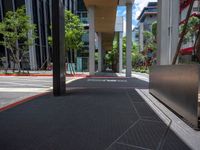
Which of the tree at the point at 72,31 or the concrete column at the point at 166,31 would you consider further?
the tree at the point at 72,31

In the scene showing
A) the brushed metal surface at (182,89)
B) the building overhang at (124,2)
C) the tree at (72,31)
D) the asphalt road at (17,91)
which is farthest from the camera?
the tree at (72,31)

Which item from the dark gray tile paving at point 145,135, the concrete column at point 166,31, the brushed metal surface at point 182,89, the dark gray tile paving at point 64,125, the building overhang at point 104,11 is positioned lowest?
the dark gray tile paving at point 145,135

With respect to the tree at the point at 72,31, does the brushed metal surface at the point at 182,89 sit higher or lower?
lower

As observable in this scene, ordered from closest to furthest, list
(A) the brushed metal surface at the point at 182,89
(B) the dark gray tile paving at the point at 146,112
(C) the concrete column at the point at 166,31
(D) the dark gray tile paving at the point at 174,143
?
(D) the dark gray tile paving at the point at 174,143 < (A) the brushed metal surface at the point at 182,89 < (B) the dark gray tile paving at the point at 146,112 < (C) the concrete column at the point at 166,31

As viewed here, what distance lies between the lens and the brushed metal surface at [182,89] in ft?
13.9

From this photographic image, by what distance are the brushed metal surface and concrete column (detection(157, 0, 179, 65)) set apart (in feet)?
5.74

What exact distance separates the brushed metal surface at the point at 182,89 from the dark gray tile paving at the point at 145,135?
672 millimetres

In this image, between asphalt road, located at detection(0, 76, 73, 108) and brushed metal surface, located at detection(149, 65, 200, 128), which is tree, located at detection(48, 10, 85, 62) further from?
brushed metal surface, located at detection(149, 65, 200, 128)

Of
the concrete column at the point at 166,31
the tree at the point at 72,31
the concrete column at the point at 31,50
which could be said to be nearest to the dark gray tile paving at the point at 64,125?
the concrete column at the point at 166,31

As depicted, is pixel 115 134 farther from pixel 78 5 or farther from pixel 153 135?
pixel 78 5

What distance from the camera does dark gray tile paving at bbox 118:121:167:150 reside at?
A: 353cm

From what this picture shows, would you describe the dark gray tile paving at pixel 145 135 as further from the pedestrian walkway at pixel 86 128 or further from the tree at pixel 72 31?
the tree at pixel 72 31

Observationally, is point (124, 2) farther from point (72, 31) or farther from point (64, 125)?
point (64, 125)

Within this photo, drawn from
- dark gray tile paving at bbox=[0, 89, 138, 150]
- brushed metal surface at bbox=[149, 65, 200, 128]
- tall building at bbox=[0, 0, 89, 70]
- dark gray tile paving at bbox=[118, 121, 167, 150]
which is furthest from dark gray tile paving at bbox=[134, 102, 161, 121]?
tall building at bbox=[0, 0, 89, 70]
